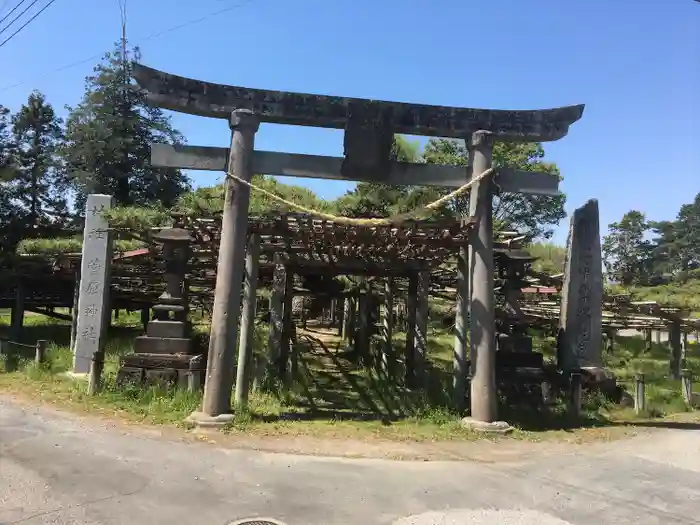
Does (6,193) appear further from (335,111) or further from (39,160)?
(335,111)

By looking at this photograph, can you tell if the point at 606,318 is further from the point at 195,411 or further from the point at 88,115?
the point at 88,115

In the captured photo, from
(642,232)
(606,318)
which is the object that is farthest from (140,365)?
(642,232)

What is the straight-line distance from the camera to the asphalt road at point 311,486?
5.35 metres

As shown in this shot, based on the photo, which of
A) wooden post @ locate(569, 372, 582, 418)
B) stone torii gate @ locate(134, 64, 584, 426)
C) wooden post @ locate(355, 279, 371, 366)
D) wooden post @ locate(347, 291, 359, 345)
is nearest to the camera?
stone torii gate @ locate(134, 64, 584, 426)

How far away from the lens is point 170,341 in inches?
427

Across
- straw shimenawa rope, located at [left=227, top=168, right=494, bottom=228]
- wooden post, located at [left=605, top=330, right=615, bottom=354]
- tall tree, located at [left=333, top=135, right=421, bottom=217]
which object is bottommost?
wooden post, located at [left=605, top=330, right=615, bottom=354]

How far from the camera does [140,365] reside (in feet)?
34.9

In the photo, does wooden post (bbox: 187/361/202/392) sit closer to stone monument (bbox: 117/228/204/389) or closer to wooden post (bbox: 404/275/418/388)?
stone monument (bbox: 117/228/204/389)

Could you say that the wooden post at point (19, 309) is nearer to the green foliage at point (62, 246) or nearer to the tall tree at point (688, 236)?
the green foliage at point (62, 246)

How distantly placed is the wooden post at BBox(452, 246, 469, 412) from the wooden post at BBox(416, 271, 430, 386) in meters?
2.26

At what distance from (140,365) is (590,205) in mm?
9870

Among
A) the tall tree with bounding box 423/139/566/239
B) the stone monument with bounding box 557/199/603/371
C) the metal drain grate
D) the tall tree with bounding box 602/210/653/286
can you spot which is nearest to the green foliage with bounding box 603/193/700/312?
the tall tree with bounding box 602/210/653/286

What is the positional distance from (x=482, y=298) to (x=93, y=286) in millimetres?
9130

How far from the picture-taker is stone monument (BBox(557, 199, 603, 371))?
11.4 metres
